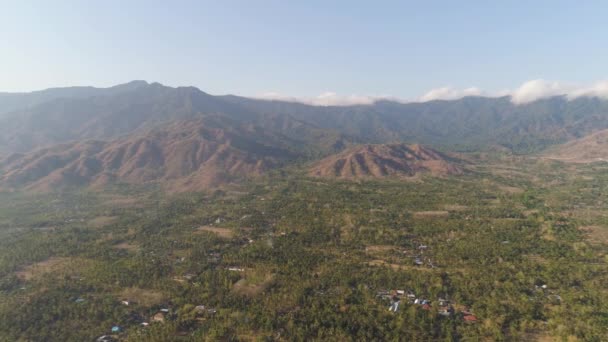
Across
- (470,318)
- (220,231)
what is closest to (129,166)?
(220,231)

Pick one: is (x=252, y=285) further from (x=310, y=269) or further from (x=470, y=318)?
(x=470, y=318)

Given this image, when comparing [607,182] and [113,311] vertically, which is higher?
[607,182]

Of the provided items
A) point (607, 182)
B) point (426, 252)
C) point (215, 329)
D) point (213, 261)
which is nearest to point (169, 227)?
point (213, 261)

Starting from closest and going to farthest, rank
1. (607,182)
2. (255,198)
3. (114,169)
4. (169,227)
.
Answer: (169,227) → (255,198) → (607,182) → (114,169)

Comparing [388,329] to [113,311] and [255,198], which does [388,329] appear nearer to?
[113,311]

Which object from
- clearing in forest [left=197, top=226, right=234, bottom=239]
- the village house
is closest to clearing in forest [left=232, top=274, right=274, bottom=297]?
the village house

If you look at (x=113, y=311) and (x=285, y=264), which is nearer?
(x=113, y=311)
